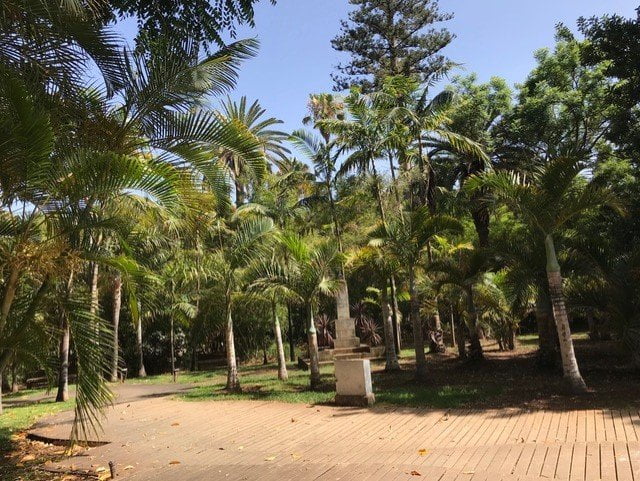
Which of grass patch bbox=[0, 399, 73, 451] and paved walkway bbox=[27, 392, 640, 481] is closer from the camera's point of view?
paved walkway bbox=[27, 392, 640, 481]

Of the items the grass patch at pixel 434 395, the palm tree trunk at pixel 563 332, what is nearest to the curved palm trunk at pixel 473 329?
the grass patch at pixel 434 395

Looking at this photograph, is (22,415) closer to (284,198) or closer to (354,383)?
(354,383)

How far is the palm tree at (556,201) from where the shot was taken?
8.98 metres

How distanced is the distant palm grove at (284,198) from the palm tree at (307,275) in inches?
2.7

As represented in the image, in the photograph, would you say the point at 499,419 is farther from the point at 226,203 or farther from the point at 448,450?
the point at 226,203

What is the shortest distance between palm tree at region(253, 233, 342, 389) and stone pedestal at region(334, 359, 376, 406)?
275 centimetres

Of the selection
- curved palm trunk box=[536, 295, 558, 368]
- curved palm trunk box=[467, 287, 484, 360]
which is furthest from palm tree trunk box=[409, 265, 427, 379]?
curved palm trunk box=[536, 295, 558, 368]

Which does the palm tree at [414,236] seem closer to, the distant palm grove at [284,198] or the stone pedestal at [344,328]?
the distant palm grove at [284,198]

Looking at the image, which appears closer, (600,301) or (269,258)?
(600,301)

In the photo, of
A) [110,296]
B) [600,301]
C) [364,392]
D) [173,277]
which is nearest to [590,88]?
[600,301]

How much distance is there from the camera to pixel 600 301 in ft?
35.8

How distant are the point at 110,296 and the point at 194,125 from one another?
19.7 m

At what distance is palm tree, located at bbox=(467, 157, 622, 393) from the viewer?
8.98 meters

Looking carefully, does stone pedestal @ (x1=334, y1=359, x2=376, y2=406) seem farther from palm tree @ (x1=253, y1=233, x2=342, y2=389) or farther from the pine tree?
the pine tree
